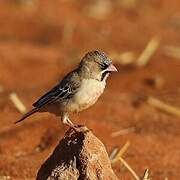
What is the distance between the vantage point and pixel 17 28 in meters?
21.2

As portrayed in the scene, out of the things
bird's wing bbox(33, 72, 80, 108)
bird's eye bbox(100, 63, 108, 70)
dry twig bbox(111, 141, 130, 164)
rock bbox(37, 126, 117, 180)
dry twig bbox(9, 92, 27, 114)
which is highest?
dry twig bbox(9, 92, 27, 114)

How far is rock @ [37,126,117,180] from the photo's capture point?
7.44 meters

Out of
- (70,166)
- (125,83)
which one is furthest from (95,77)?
(125,83)

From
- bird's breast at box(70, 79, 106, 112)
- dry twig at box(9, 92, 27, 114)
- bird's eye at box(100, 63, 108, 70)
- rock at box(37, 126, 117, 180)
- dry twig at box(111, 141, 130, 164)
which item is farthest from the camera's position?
dry twig at box(9, 92, 27, 114)

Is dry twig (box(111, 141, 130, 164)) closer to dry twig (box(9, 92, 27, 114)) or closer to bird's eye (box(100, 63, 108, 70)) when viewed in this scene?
bird's eye (box(100, 63, 108, 70))

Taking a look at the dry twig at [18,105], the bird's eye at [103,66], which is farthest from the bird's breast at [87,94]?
the dry twig at [18,105]

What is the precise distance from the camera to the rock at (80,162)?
24.4 feet

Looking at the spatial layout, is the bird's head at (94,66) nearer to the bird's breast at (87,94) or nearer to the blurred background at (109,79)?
the bird's breast at (87,94)

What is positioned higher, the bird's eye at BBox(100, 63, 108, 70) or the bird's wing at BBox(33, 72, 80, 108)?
the bird's wing at BBox(33, 72, 80, 108)

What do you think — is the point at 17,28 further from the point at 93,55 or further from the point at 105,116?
the point at 93,55

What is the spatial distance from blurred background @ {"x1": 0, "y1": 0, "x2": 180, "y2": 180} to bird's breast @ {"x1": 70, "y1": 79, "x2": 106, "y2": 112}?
3.83 ft

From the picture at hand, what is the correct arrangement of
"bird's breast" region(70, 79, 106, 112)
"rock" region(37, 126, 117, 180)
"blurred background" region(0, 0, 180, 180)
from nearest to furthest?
"rock" region(37, 126, 117, 180) < "bird's breast" region(70, 79, 106, 112) < "blurred background" region(0, 0, 180, 180)

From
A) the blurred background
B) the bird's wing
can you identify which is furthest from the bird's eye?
the blurred background

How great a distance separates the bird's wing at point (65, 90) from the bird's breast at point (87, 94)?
0.06 meters
